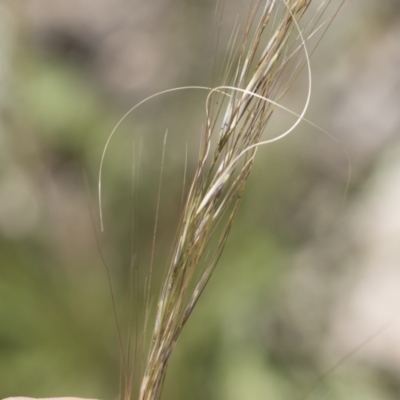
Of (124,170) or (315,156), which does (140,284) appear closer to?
(124,170)

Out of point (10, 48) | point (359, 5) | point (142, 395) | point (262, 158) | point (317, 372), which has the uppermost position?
point (359, 5)

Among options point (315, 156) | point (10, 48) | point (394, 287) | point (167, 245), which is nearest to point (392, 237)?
point (394, 287)

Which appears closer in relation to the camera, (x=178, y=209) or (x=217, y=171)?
(x=217, y=171)

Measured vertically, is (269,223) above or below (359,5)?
below

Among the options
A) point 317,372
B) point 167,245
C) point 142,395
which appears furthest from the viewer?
point 317,372

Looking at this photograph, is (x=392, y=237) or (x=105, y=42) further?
(x=105, y=42)

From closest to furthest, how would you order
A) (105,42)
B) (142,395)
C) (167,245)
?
(142,395) → (167,245) → (105,42)

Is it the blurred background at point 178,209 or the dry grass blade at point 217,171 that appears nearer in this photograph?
the dry grass blade at point 217,171

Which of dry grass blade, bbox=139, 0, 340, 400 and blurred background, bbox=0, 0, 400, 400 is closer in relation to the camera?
dry grass blade, bbox=139, 0, 340, 400
